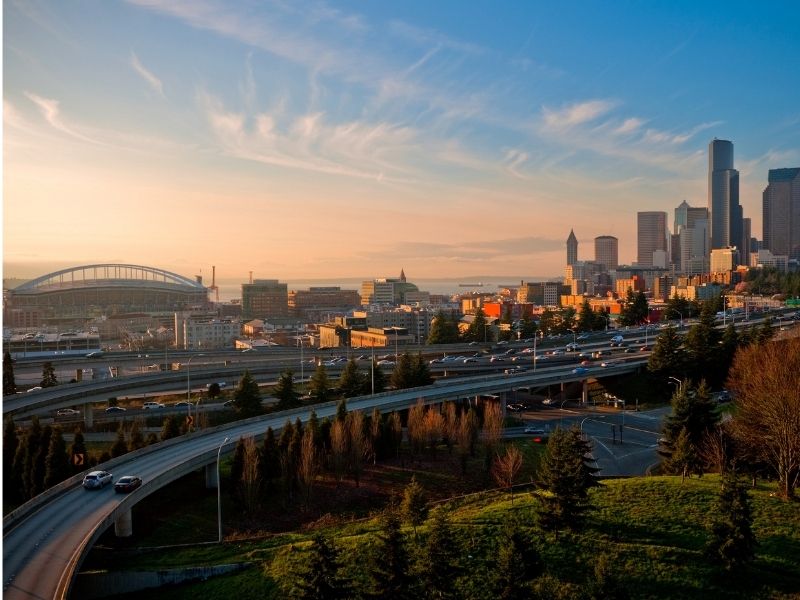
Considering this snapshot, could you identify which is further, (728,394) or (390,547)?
(728,394)

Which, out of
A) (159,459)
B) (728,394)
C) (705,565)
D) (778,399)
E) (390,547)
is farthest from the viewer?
(728,394)

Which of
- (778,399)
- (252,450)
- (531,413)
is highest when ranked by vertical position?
(778,399)

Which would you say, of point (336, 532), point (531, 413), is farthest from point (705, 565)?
point (531, 413)

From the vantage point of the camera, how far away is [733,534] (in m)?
10.3

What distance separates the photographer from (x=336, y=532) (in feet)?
43.2

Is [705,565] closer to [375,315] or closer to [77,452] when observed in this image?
[77,452]

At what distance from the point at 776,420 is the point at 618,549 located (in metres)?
5.73

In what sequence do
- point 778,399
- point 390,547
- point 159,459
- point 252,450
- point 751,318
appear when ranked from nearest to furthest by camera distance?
point 390,547 → point 778,399 → point 252,450 → point 159,459 → point 751,318

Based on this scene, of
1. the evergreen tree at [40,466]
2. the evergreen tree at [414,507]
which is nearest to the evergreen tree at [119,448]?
the evergreen tree at [40,466]

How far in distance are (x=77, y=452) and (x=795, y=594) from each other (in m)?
16.7

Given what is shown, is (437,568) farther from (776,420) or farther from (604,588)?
(776,420)

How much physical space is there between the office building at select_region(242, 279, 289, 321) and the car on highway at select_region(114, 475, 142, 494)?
9984cm

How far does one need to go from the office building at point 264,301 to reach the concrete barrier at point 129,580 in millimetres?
102813

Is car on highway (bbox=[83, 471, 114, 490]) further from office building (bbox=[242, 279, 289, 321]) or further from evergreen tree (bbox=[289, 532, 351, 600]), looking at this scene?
office building (bbox=[242, 279, 289, 321])
